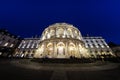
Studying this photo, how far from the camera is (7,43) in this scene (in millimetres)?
54812

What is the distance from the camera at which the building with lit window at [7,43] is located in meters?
49.8

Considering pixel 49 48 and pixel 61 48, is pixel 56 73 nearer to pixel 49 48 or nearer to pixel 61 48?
pixel 61 48

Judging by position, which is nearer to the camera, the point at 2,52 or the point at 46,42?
the point at 46,42

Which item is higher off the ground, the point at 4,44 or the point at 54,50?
the point at 4,44

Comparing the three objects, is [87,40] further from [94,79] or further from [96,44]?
[94,79]

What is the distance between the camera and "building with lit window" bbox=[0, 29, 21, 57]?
49.8 metres

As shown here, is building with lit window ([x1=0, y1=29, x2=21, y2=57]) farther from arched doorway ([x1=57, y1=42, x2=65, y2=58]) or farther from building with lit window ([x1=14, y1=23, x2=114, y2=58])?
arched doorway ([x1=57, y1=42, x2=65, y2=58])

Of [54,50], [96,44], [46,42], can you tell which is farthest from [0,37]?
[96,44]

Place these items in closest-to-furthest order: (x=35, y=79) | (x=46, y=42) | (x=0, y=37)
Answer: (x=35, y=79)
(x=46, y=42)
(x=0, y=37)

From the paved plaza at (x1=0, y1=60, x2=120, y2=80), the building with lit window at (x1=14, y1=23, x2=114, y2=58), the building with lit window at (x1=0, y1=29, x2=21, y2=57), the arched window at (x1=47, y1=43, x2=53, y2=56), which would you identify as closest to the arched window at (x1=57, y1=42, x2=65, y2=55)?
the building with lit window at (x1=14, y1=23, x2=114, y2=58)

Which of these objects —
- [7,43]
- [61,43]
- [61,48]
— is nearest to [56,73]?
[61,48]

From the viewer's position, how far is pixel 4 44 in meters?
51.4

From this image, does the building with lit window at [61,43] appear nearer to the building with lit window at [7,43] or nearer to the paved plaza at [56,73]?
the paved plaza at [56,73]

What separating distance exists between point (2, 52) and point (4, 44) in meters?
5.01
